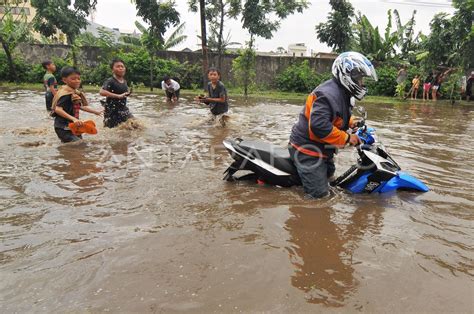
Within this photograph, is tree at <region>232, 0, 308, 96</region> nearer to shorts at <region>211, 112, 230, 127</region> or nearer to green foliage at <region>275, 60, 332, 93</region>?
green foliage at <region>275, 60, 332, 93</region>

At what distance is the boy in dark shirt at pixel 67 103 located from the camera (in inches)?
237

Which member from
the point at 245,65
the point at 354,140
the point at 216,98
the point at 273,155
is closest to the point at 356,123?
the point at 354,140

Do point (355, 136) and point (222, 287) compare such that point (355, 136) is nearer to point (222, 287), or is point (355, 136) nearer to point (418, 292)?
point (418, 292)

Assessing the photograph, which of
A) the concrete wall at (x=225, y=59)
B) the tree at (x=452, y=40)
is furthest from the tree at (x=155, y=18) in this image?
the tree at (x=452, y=40)

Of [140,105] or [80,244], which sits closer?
[80,244]

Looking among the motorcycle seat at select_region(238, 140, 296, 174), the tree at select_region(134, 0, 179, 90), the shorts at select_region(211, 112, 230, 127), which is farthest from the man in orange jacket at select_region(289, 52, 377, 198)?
the tree at select_region(134, 0, 179, 90)

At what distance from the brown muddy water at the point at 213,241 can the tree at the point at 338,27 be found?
55.2 ft

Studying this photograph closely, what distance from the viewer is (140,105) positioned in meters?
13.4

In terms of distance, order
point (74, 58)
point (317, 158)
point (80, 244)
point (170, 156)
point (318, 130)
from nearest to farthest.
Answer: point (80, 244), point (318, 130), point (317, 158), point (170, 156), point (74, 58)

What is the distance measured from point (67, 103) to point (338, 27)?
1809 cm

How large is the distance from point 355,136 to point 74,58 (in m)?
20.0

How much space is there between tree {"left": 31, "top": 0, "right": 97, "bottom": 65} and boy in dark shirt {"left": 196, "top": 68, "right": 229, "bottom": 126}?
14558 millimetres

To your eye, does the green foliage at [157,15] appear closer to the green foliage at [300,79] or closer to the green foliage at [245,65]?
the green foliage at [245,65]

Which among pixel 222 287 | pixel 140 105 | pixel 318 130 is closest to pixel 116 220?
pixel 222 287
